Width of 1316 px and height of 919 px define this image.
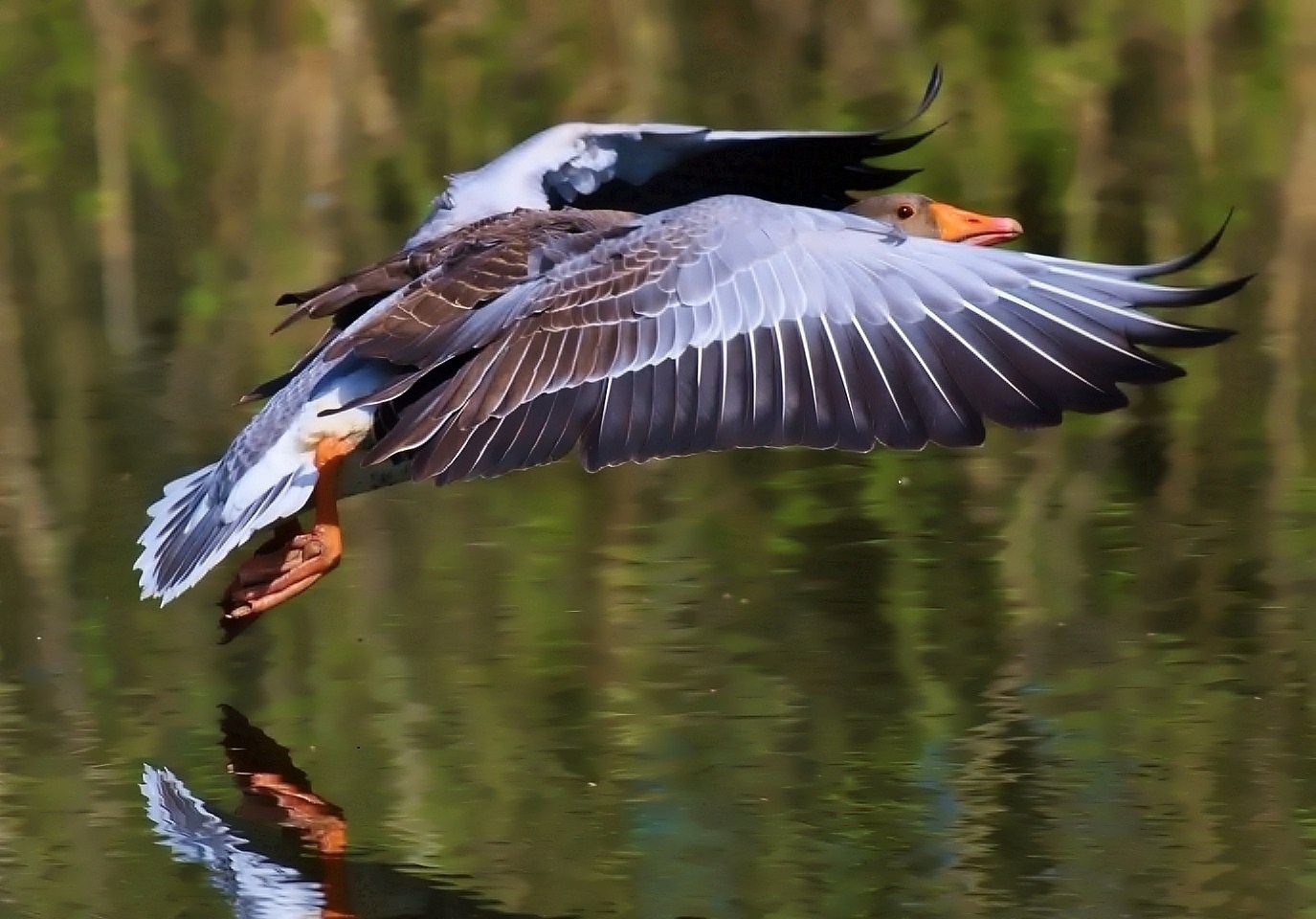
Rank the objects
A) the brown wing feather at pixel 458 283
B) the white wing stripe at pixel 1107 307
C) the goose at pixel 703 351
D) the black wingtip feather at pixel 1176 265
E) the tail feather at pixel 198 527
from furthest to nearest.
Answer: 1. the tail feather at pixel 198 527
2. the brown wing feather at pixel 458 283
3. the goose at pixel 703 351
4. the white wing stripe at pixel 1107 307
5. the black wingtip feather at pixel 1176 265

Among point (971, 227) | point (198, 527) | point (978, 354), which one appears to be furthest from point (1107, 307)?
point (198, 527)

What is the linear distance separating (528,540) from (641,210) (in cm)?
121

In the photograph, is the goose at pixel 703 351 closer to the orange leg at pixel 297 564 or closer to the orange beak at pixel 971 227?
the orange leg at pixel 297 564

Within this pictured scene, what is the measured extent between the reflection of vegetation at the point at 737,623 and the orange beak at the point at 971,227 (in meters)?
0.94

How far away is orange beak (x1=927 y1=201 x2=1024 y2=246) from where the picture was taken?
8227 mm

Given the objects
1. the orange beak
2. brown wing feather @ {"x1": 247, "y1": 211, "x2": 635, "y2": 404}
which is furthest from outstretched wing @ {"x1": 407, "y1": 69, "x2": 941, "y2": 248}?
brown wing feather @ {"x1": 247, "y1": 211, "x2": 635, "y2": 404}

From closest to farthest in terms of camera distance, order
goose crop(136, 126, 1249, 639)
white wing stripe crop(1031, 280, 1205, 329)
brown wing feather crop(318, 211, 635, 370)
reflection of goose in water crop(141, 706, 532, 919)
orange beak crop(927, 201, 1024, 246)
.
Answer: reflection of goose in water crop(141, 706, 532, 919) < white wing stripe crop(1031, 280, 1205, 329) < goose crop(136, 126, 1249, 639) < brown wing feather crop(318, 211, 635, 370) < orange beak crop(927, 201, 1024, 246)

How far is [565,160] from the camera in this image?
8.27 meters

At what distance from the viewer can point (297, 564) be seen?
7.23 metres

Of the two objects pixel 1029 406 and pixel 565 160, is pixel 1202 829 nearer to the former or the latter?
pixel 1029 406

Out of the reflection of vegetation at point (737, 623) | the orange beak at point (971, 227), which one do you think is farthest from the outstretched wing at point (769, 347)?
the orange beak at point (971, 227)

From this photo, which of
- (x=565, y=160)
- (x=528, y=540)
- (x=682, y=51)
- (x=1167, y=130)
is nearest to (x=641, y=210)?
(x=565, y=160)

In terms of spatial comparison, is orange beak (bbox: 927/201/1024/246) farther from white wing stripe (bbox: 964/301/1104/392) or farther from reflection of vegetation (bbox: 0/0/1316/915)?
white wing stripe (bbox: 964/301/1104/392)

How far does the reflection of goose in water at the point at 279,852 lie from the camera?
5812 mm
